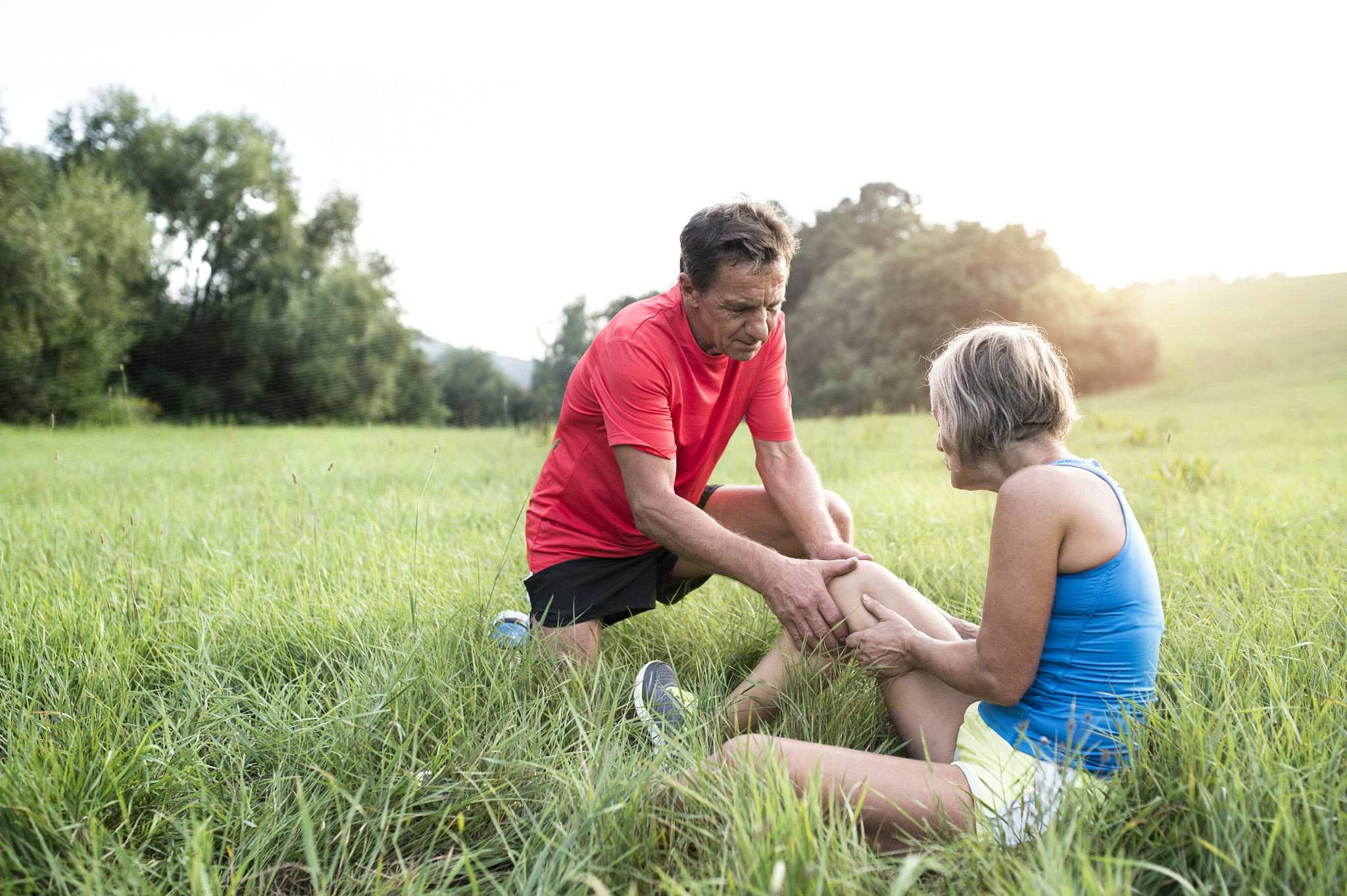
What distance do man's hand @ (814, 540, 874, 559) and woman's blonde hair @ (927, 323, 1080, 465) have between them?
0.77m

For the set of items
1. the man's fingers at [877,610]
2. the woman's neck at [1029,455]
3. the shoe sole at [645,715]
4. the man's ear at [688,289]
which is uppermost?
the man's ear at [688,289]

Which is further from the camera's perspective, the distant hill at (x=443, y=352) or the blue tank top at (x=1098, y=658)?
the distant hill at (x=443, y=352)

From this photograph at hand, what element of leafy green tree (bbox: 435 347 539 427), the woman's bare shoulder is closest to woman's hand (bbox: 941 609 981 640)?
the woman's bare shoulder

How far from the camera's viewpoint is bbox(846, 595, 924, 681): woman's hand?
2.03 m

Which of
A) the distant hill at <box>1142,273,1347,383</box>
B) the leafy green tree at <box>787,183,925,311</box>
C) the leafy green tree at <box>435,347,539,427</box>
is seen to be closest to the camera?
the distant hill at <box>1142,273,1347,383</box>

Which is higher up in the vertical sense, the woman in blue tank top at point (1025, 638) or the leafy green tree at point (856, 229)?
the leafy green tree at point (856, 229)

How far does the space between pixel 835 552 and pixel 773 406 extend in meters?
0.78

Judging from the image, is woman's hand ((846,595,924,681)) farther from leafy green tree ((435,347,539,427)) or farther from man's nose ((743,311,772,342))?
leafy green tree ((435,347,539,427))

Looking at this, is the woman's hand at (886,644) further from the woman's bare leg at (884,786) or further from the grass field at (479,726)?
the woman's bare leg at (884,786)

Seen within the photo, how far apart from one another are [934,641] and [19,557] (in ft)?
13.9

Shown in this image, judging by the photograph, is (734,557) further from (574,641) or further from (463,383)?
(463,383)

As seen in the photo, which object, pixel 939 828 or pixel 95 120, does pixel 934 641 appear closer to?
pixel 939 828

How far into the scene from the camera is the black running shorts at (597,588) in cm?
275

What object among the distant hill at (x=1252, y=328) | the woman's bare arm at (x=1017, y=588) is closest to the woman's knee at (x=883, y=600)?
the woman's bare arm at (x=1017, y=588)
